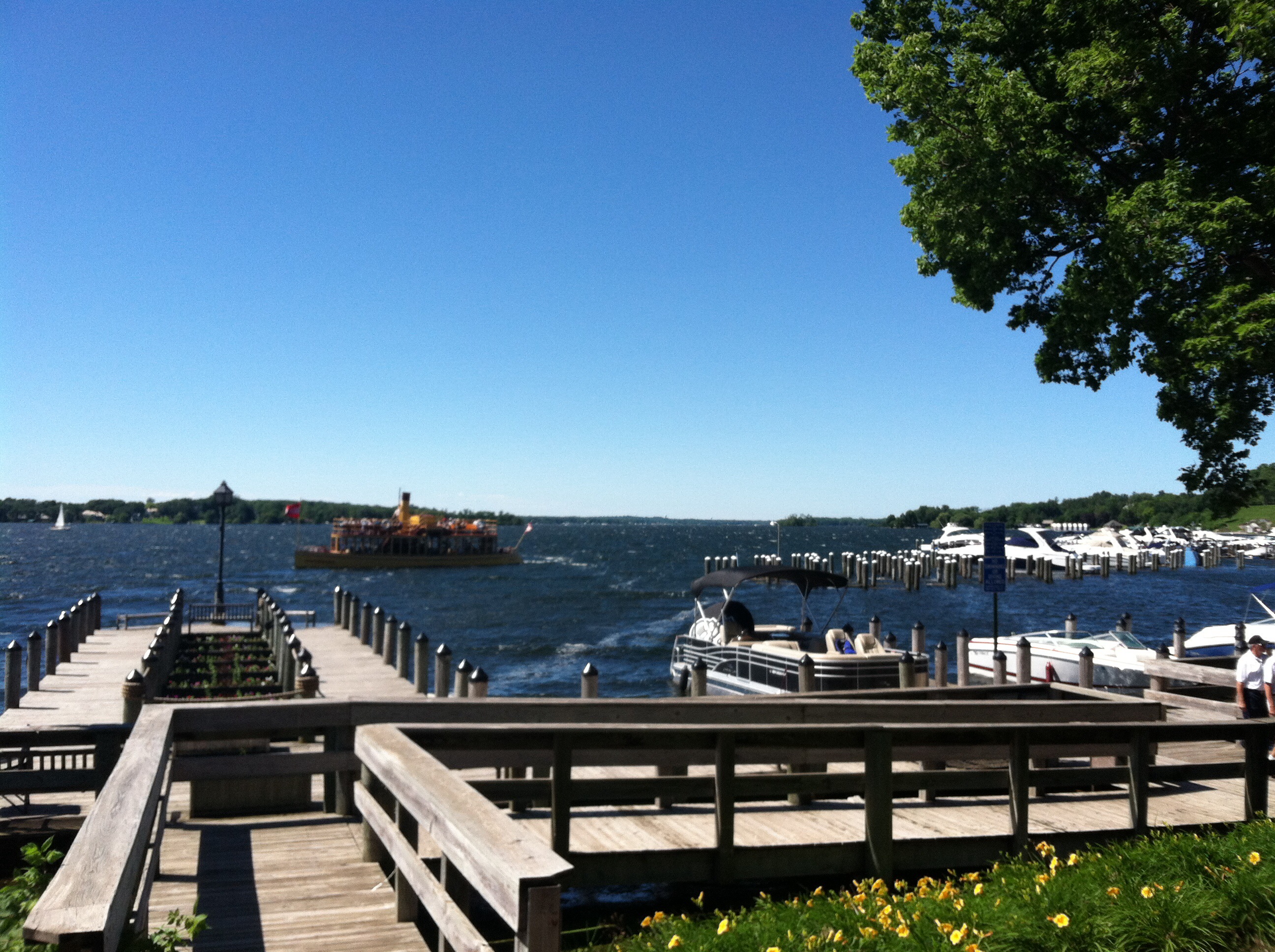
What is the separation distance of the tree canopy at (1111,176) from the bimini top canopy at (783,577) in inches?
442

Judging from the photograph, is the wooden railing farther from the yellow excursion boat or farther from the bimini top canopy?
the yellow excursion boat

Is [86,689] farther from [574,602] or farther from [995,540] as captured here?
[574,602]

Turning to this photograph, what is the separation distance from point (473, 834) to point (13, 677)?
19.9m

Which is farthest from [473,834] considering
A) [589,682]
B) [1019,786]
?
[589,682]

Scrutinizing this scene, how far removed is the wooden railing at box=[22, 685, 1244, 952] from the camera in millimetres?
4141

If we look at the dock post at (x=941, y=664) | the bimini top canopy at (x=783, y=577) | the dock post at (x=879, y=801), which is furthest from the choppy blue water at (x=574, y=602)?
the dock post at (x=879, y=801)

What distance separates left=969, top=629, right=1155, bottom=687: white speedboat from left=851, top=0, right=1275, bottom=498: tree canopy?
9.29 m

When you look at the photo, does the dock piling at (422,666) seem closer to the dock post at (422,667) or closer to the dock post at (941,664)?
the dock post at (422,667)

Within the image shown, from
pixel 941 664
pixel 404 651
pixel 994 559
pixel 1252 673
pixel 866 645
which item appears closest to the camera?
pixel 1252 673

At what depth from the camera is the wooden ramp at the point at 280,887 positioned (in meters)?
4.89

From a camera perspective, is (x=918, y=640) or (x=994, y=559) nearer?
(x=994, y=559)

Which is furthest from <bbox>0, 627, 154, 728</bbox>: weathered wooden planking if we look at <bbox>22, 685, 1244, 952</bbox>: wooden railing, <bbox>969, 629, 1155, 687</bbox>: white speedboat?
<bbox>969, 629, 1155, 687</bbox>: white speedboat

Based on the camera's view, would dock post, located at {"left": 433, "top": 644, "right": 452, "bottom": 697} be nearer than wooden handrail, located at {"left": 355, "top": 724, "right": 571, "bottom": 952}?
No

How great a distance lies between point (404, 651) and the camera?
72.2 feet
